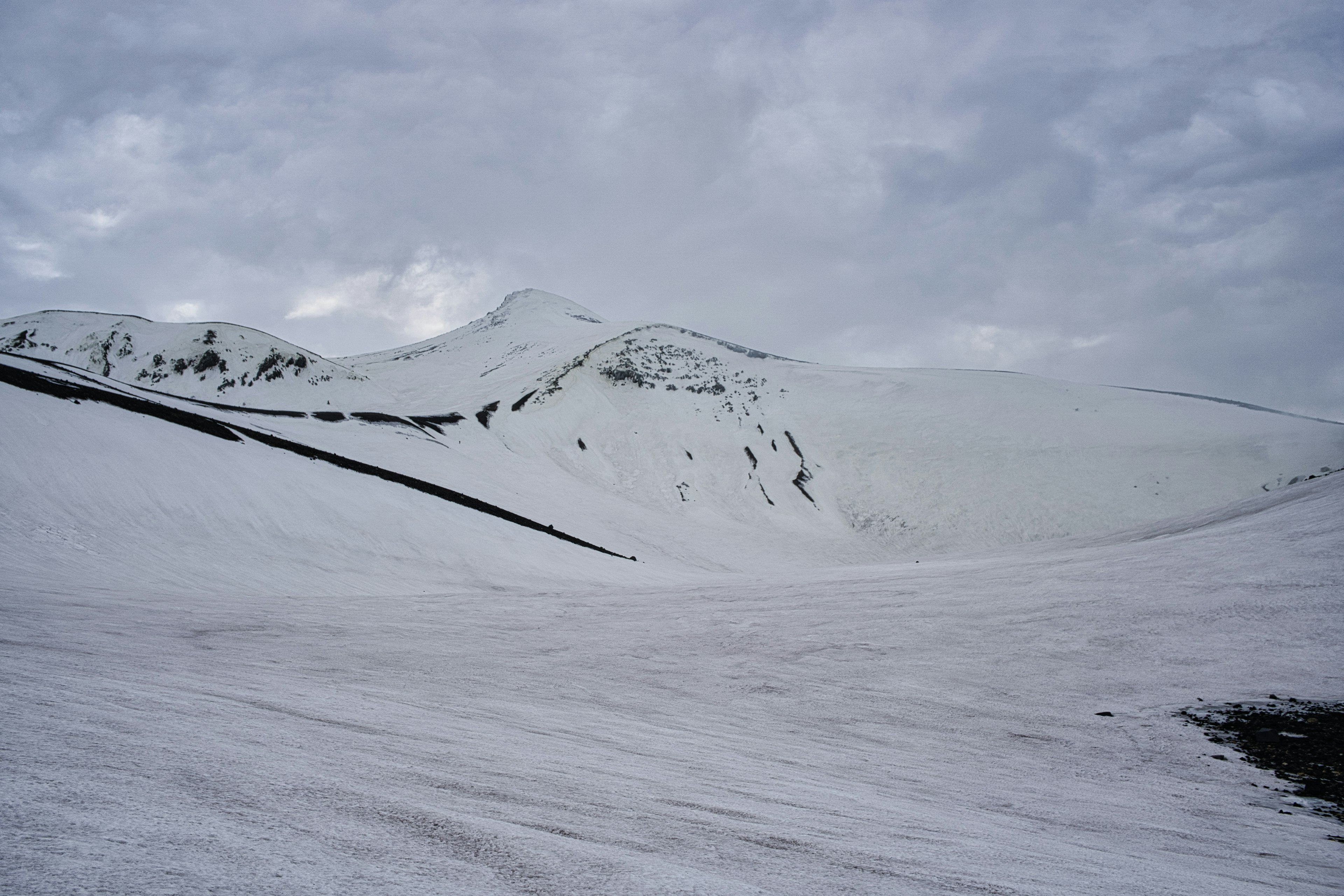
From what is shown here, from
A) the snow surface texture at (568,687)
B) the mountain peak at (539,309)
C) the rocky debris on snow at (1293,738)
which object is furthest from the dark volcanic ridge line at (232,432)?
the mountain peak at (539,309)

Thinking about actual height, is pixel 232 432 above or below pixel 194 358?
below

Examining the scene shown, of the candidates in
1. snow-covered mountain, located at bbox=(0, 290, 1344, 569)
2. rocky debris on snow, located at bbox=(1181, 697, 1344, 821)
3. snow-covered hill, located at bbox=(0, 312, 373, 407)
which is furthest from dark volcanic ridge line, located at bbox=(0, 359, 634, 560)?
Result: snow-covered hill, located at bbox=(0, 312, 373, 407)

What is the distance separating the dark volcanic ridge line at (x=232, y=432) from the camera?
1978 cm

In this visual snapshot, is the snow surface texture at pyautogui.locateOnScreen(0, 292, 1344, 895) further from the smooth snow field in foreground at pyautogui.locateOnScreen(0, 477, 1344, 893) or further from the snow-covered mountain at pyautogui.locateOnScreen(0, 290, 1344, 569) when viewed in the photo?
the snow-covered mountain at pyautogui.locateOnScreen(0, 290, 1344, 569)

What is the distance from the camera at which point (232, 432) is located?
23.1 meters

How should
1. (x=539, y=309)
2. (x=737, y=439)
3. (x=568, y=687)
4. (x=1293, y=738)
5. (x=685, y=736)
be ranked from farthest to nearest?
(x=539, y=309) → (x=737, y=439) → (x=568, y=687) → (x=1293, y=738) → (x=685, y=736)

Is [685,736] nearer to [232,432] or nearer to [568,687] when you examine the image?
[568,687]

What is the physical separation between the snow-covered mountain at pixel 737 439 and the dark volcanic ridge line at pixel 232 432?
4048 millimetres

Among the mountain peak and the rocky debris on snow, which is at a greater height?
the mountain peak

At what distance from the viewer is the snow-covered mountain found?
127 ft

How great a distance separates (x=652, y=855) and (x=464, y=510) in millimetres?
23652

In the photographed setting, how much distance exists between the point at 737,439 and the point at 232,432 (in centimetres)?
3875

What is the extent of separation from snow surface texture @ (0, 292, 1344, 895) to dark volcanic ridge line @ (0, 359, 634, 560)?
1.16 ft

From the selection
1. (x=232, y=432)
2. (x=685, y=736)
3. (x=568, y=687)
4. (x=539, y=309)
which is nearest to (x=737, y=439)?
(x=232, y=432)
